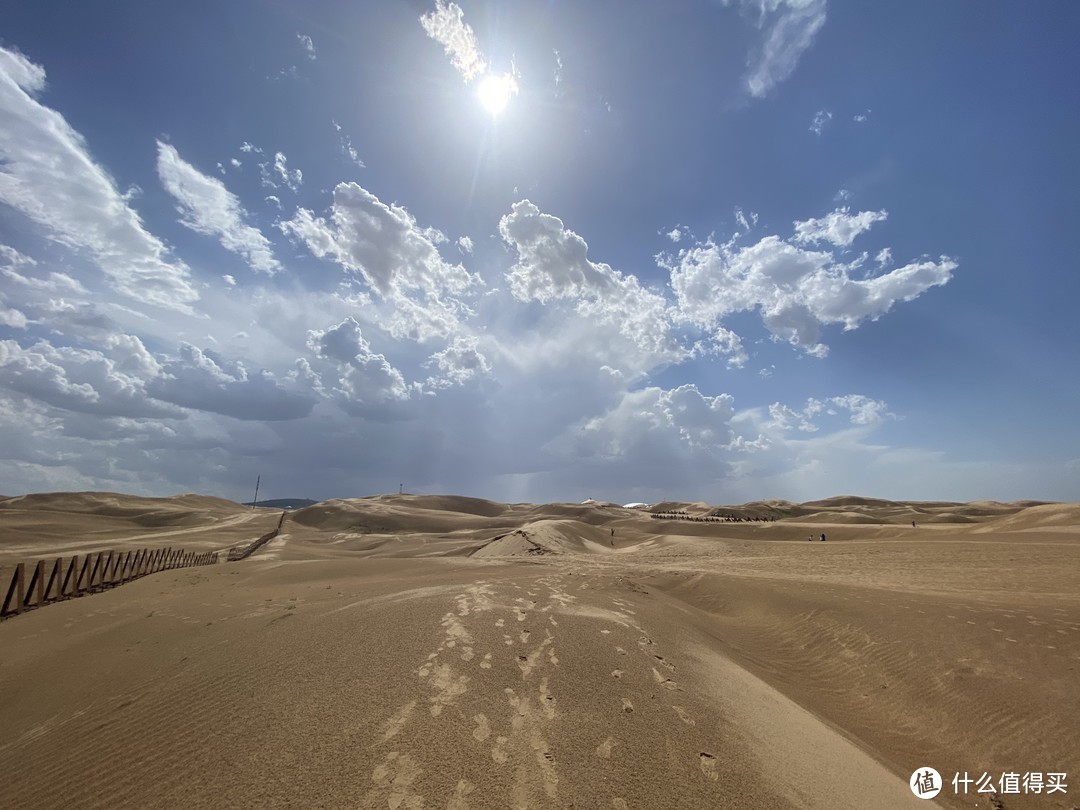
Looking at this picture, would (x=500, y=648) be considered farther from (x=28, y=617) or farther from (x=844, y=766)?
(x=28, y=617)

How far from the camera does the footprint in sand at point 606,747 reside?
199 inches

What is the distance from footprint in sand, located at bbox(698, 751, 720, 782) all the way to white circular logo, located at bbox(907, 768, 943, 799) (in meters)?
3.11

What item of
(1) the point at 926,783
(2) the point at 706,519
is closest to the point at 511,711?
(1) the point at 926,783

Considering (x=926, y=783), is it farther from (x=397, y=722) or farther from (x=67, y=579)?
(x=67, y=579)

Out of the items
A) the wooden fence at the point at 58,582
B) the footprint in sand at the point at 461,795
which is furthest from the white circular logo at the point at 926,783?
the wooden fence at the point at 58,582

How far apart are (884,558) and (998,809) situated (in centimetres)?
2453

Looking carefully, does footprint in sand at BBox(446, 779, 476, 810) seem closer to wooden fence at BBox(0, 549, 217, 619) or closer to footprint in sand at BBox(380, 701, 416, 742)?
footprint in sand at BBox(380, 701, 416, 742)

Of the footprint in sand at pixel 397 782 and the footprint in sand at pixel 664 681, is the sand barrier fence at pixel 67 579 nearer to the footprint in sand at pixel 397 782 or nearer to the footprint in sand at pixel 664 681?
the footprint in sand at pixel 397 782

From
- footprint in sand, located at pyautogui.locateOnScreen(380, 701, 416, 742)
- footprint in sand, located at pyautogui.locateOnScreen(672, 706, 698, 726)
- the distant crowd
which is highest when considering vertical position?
the distant crowd

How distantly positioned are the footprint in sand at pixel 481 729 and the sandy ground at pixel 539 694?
0.03m

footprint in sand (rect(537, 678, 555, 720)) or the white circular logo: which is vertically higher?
footprint in sand (rect(537, 678, 555, 720))

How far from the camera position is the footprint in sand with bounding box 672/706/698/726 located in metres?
5.93

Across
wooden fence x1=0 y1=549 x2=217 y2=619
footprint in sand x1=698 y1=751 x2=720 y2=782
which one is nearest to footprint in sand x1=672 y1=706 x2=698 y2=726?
footprint in sand x1=698 y1=751 x2=720 y2=782

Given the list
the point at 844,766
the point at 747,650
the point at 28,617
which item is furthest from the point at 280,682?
the point at 28,617
